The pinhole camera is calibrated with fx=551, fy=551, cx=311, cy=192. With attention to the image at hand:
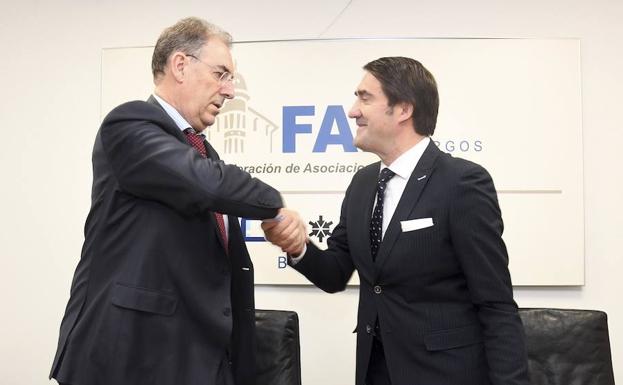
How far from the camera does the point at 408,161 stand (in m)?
1.76

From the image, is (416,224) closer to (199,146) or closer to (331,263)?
(331,263)

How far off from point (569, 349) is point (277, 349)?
37.0 inches

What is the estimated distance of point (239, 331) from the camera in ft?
5.02

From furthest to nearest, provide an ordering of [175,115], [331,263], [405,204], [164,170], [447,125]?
[447,125]
[331,263]
[405,204]
[175,115]
[164,170]

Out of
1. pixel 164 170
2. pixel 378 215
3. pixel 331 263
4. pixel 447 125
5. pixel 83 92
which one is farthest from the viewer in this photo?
pixel 83 92

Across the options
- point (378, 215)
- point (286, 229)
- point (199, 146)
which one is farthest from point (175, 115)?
point (378, 215)

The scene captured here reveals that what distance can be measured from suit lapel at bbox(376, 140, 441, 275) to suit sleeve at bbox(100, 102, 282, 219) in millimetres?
493

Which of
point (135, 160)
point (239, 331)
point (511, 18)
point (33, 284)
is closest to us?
point (135, 160)

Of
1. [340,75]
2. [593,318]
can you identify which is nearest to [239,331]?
[593,318]

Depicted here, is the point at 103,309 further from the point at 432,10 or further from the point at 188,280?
the point at 432,10

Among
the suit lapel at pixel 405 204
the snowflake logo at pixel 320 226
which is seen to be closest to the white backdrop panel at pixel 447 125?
the snowflake logo at pixel 320 226

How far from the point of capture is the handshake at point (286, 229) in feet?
4.91

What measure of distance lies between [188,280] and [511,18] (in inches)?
92.1

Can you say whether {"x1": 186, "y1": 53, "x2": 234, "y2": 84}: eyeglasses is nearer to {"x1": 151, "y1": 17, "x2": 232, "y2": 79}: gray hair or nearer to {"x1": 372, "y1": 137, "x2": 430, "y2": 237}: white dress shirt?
{"x1": 151, "y1": 17, "x2": 232, "y2": 79}: gray hair
